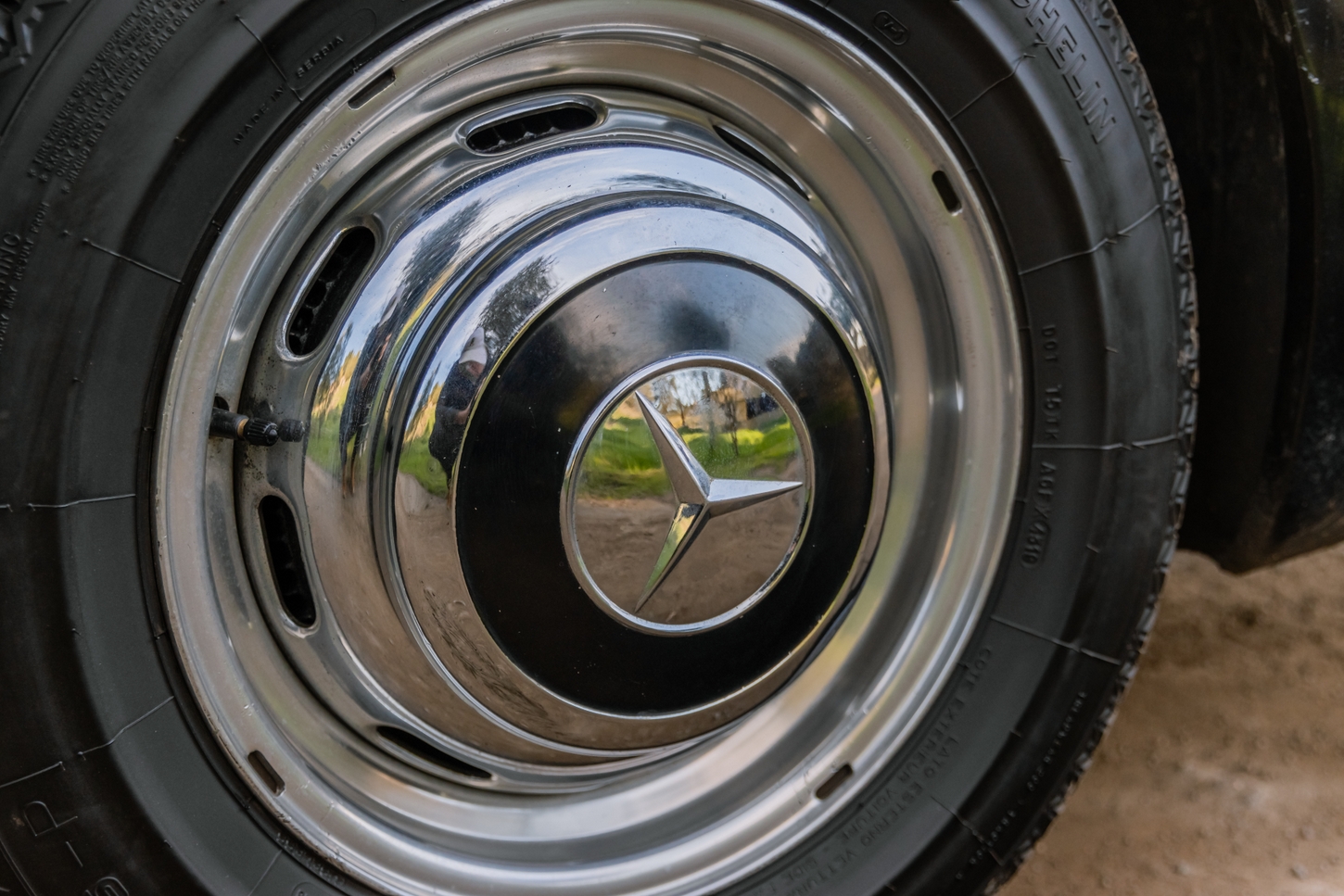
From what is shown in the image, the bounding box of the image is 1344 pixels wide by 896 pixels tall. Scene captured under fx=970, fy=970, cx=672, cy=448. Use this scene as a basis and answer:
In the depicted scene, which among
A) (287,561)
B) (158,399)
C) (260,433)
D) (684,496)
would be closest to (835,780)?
(684,496)

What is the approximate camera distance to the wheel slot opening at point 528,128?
131 cm

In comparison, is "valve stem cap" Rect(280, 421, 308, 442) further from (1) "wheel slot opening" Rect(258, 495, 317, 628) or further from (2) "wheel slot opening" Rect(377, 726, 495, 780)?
(2) "wheel slot opening" Rect(377, 726, 495, 780)

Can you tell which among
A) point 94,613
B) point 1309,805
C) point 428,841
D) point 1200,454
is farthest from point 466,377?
point 1309,805

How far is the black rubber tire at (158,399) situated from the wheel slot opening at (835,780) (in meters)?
0.05

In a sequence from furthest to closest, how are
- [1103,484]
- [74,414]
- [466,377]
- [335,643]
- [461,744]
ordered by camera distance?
[1103,484], [461,744], [335,643], [466,377], [74,414]

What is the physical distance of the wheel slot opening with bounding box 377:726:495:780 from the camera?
1368mm

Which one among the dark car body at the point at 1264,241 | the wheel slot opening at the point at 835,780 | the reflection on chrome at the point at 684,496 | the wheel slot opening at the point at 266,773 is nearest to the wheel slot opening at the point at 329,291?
the reflection on chrome at the point at 684,496

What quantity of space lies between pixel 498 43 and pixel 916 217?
2.26ft

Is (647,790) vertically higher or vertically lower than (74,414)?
lower

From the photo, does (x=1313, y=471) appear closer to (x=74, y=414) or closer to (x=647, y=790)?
(x=647, y=790)

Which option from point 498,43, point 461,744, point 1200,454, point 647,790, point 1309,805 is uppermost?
point 498,43

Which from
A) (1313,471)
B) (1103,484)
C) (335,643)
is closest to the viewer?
(335,643)

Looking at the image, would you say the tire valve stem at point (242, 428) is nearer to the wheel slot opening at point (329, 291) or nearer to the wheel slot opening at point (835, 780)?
the wheel slot opening at point (329, 291)

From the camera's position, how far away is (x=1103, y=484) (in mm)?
1498
